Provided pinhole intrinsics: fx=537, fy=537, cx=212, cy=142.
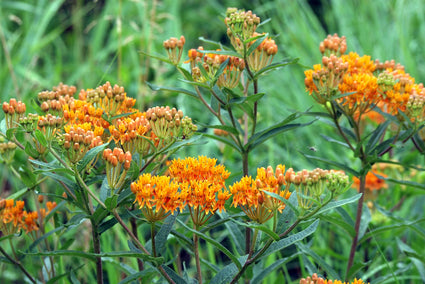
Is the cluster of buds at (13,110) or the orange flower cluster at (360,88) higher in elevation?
the cluster of buds at (13,110)

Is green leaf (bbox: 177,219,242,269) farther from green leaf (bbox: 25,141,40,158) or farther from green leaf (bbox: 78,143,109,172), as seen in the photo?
green leaf (bbox: 25,141,40,158)

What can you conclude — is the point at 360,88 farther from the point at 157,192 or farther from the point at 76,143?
the point at 76,143

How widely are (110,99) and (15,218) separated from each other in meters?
0.58

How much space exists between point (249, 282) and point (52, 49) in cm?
529

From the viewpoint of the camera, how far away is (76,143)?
156 centimetres

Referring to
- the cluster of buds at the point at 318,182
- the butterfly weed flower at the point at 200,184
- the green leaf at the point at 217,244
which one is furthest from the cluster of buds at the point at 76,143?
the cluster of buds at the point at 318,182

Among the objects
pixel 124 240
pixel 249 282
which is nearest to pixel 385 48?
pixel 124 240

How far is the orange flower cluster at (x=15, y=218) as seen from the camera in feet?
6.43

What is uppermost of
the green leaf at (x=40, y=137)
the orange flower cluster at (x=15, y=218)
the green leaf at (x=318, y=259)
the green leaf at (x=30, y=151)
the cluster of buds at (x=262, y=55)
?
the cluster of buds at (x=262, y=55)

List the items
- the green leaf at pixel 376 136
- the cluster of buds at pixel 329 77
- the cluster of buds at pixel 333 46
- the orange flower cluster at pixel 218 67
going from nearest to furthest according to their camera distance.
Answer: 1. the orange flower cluster at pixel 218 67
2. the cluster of buds at pixel 329 77
3. the green leaf at pixel 376 136
4. the cluster of buds at pixel 333 46

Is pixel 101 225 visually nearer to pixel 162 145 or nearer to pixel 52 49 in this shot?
pixel 162 145

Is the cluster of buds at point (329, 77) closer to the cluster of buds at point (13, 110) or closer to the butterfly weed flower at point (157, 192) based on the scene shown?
the butterfly weed flower at point (157, 192)

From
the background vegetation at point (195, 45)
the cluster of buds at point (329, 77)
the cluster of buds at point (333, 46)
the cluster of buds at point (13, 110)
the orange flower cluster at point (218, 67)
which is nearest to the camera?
the cluster of buds at point (13, 110)

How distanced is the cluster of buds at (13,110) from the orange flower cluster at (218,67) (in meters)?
0.61
